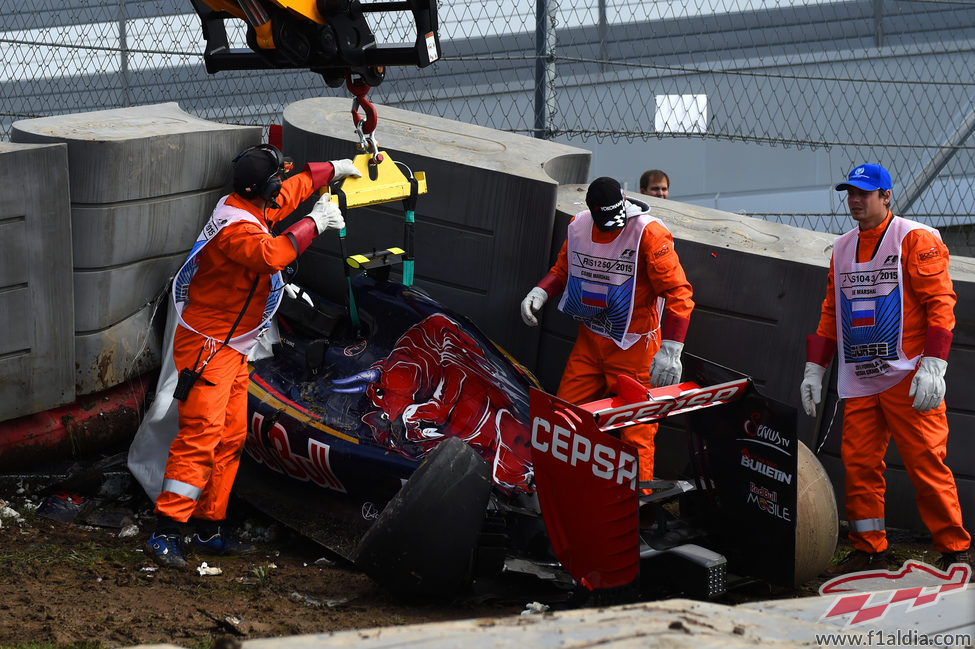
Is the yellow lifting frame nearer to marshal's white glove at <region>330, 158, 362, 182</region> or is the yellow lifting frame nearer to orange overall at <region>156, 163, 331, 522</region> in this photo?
marshal's white glove at <region>330, 158, 362, 182</region>

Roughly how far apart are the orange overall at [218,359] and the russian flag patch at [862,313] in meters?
2.40

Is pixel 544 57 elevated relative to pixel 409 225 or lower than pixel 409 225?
elevated

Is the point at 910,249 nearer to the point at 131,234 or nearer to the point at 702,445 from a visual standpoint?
the point at 702,445

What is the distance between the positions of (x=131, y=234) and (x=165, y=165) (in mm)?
376

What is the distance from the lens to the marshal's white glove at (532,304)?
205 inches

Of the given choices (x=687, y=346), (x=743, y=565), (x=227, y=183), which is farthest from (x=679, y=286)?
(x=227, y=183)

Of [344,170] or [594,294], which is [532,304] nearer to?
[594,294]

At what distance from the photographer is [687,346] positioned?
17.2ft

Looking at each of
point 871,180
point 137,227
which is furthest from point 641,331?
point 137,227

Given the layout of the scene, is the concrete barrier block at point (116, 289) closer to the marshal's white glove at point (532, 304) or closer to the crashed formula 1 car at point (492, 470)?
the crashed formula 1 car at point (492, 470)

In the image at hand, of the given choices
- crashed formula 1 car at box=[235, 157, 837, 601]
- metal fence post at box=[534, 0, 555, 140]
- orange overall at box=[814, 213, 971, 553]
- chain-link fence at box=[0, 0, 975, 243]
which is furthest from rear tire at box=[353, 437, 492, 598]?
chain-link fence at box=[0, 0, 975, 243]

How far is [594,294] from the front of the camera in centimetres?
501

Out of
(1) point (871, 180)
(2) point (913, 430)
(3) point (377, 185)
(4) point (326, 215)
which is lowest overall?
(2) point (913, 430)

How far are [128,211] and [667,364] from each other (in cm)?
265
